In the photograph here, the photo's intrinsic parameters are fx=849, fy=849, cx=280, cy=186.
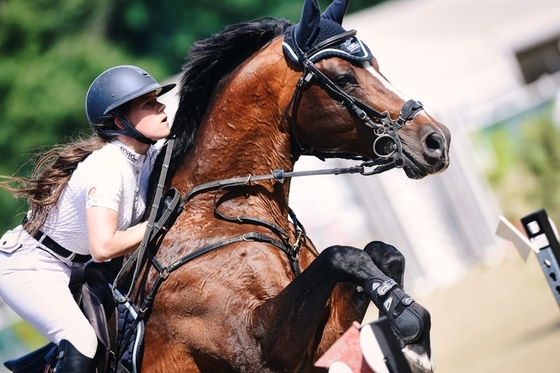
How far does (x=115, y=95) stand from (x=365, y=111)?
121 centimetres

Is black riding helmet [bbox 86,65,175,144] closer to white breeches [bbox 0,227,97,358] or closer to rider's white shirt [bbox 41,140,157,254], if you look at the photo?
rider's white shirt [bbox 41,140,157,254]

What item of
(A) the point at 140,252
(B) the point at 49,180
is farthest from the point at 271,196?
(B) the point at 49,180

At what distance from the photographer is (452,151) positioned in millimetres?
13477

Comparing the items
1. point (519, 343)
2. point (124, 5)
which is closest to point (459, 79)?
point (519, 343)

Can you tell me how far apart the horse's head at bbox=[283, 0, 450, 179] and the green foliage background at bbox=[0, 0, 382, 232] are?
618 inches

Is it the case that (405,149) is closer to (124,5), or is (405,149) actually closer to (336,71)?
(336,71)

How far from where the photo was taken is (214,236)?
4.19 m

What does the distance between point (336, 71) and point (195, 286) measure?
1.24 meters

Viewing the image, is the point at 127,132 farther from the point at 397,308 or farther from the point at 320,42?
the point at 397,308

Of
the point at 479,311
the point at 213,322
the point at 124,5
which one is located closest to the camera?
the point at 213,322

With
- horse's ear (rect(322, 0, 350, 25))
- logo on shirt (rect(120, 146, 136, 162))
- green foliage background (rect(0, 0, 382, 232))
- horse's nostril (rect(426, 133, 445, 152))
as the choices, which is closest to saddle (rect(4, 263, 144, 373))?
logo on shirt (rect(120, 146, 136, 162))

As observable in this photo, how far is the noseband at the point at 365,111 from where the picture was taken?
13.0 ft

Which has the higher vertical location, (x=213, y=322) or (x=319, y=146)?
(x=319, y=146)

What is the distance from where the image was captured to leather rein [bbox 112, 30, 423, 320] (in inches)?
157
